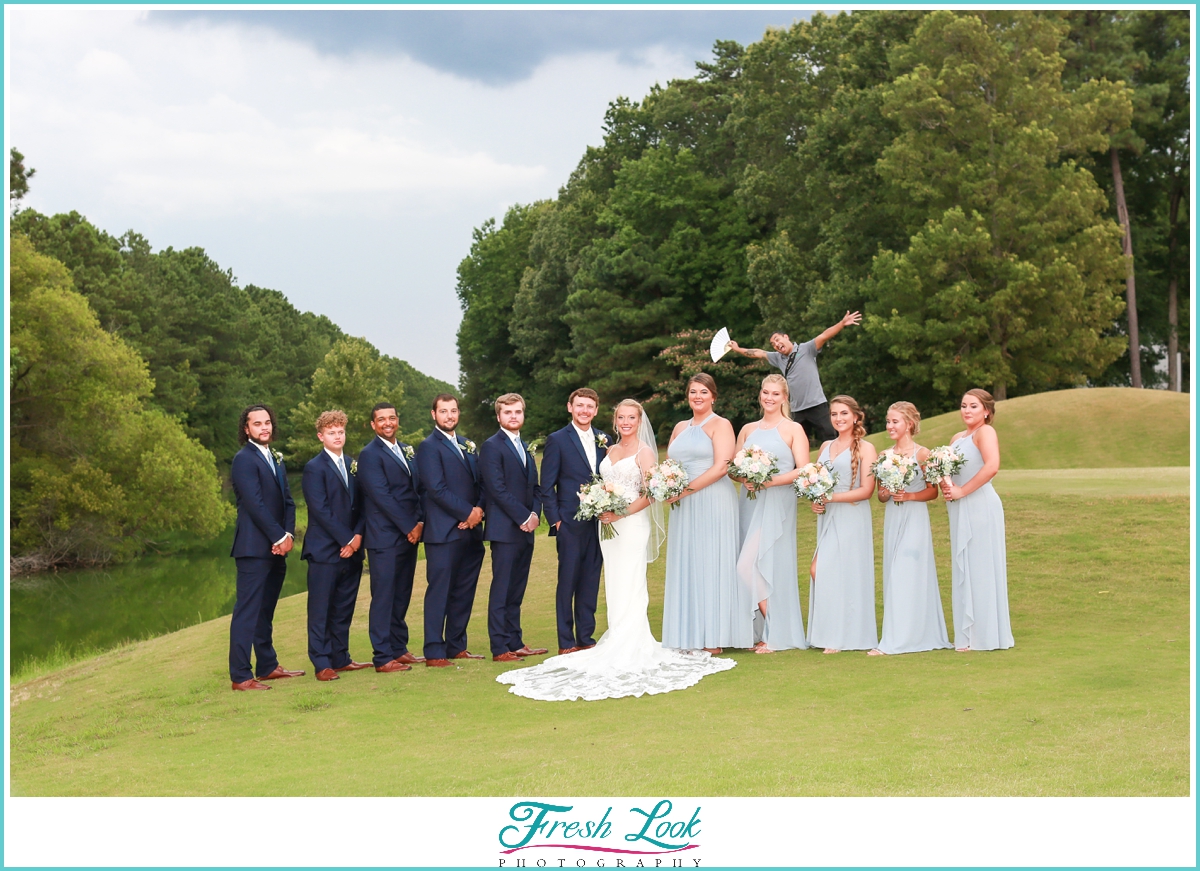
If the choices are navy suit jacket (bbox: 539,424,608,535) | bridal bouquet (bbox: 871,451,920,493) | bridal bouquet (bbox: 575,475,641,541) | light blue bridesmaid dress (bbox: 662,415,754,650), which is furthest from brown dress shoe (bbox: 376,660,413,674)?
bridal bouquet (bbox: 871,451,920,493)

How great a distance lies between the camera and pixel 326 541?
30.5 feet

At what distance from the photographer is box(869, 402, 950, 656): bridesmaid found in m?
9.14

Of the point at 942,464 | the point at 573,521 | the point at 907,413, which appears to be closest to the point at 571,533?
the point at 573,521

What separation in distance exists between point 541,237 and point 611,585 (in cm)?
5085

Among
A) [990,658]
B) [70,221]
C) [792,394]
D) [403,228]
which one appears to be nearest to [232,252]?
[403,228]

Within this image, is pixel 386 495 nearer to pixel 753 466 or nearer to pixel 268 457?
pixel 268 457

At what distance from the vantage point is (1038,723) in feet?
22.2

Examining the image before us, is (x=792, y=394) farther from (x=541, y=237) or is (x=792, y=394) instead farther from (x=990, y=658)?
(x=541, y=237)

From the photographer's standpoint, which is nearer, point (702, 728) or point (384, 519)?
point (702, 728)

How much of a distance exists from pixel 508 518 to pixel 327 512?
63.3 inches

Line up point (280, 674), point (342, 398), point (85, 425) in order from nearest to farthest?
point (280, 674)
point (85, 425)
point (342, 398)

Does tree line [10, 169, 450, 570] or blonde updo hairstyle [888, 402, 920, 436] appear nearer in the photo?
blonde updo hairstyle [888, 402, 920, 436]

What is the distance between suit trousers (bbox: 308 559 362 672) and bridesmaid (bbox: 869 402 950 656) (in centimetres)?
470

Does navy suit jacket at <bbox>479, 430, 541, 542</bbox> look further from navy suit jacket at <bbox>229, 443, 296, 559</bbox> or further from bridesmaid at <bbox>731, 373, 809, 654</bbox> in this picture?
bridesmaid at <bbox>731, 373, 809, 654</bbox>
